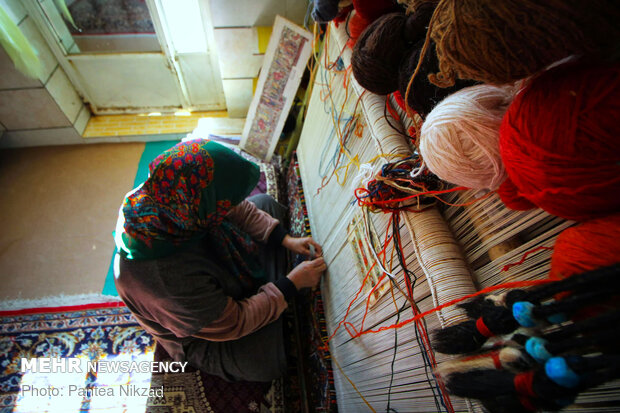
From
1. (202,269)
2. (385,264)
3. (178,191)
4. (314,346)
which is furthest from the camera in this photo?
(314,346)

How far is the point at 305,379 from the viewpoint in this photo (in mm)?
1215

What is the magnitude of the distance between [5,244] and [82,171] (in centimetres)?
62

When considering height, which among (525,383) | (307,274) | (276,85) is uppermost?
(276,85)

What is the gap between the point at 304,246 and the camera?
1248 millimetres

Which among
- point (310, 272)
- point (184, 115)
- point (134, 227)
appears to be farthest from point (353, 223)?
point (184, 115)

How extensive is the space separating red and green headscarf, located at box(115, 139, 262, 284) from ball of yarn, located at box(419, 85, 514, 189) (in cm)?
61

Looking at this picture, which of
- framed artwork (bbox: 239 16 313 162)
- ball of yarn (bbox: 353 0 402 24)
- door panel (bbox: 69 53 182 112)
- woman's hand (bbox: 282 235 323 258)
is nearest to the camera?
ball of yarn (bbox: 353 0 402 24)

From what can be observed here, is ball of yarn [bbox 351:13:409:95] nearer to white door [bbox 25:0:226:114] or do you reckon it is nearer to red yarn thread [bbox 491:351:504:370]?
red yarn thread [bbox 491:351:504:370]

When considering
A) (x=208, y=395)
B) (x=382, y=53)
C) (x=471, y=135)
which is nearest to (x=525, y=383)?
(x=471, y=135)

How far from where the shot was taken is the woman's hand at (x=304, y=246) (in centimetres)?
Result: 121

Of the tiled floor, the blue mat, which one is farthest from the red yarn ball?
the blue mat

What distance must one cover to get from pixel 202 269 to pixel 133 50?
1.87 metres

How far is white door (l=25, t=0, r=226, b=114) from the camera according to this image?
1852 mm

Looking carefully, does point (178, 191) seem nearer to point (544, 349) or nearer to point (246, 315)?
point (246, 315)
